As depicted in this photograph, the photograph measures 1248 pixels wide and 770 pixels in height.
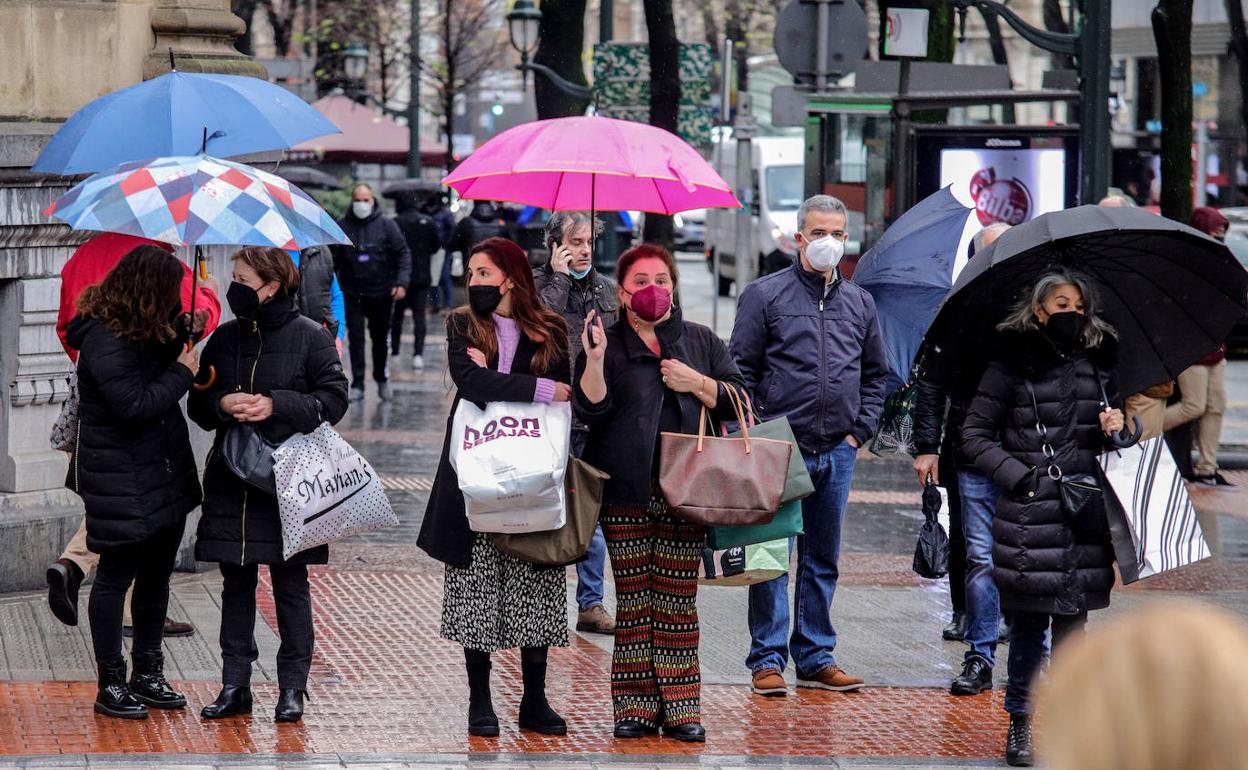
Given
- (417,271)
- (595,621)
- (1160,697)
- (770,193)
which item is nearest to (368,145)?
(770,193)

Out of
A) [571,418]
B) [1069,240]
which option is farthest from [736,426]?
[1069,240]

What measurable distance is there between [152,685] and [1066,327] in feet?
11.3

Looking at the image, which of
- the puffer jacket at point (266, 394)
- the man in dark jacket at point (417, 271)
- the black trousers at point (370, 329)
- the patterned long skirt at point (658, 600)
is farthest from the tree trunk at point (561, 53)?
the patterned long skirt at point (658, 600)

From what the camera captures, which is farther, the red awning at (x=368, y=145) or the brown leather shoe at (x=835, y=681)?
the red awning at (x=368, y=145)

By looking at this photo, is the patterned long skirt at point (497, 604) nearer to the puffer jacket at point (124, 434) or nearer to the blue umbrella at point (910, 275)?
the puffer jacket at point (124, 434)

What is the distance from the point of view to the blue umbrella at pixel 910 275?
7562 millimetres

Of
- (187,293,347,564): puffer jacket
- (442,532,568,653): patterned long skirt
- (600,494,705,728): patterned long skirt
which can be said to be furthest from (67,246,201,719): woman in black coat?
(600,494,705,728): patterned long skirt

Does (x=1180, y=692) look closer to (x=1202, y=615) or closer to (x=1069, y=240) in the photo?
(x=1202, y=615)

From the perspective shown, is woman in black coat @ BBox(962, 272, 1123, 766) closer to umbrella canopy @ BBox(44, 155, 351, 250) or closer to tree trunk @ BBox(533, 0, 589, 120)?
umbrella canopy @ BBox(44, 155, 351, 250)

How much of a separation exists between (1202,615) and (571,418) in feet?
15.2

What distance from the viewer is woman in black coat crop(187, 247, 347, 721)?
6254 millimetres

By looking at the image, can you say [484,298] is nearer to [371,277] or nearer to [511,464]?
[511,464]

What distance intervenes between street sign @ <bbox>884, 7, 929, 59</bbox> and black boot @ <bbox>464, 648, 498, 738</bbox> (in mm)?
9252

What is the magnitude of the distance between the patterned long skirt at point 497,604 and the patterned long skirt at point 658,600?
0.29m
